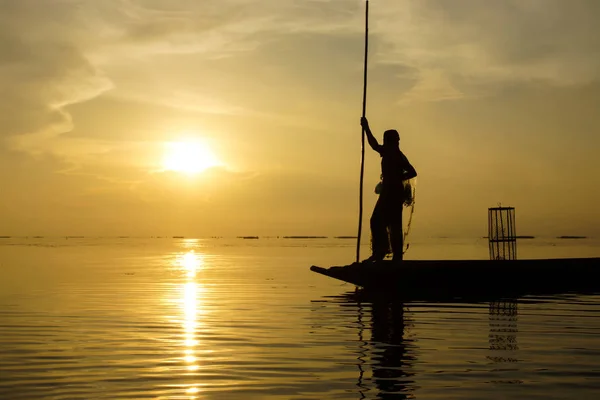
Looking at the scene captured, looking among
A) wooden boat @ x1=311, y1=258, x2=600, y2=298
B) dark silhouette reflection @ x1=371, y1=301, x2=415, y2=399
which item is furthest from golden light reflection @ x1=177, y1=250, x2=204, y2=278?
dark silhouette reflection @ x1=371, y1=301, x2=415, y2=399

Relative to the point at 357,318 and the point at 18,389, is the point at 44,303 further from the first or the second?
the point at 18,389

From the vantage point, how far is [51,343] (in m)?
11.4

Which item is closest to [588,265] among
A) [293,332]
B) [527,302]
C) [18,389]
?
[527,302]

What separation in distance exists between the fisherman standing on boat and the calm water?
1785 mm

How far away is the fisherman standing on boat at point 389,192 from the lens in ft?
60.0

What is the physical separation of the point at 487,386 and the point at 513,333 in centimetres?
456

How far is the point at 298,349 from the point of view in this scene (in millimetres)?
10719

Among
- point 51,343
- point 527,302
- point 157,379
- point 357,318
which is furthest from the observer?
point 527,302

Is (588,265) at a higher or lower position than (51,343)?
higher

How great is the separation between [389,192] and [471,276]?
3171mm

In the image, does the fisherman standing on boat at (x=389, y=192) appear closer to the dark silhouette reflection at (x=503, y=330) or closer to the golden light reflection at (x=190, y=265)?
the dark silhouette reflection at (x=503, y=330)

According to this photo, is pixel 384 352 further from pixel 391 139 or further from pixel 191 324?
pixel 391 139

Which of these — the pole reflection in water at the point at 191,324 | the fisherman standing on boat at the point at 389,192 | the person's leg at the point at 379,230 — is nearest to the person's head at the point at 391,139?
the fisherman standing on boat at the point at 389,192

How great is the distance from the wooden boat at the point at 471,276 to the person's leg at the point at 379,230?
1.11 ft
